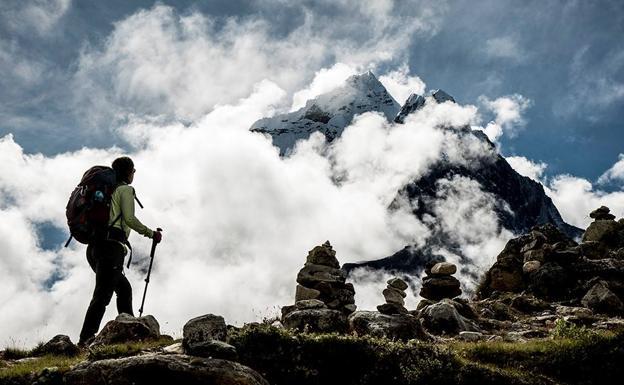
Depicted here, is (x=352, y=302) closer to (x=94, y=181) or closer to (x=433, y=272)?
(x=433, y=272)

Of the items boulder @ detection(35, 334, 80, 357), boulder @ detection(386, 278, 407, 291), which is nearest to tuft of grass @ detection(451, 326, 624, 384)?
boulder @ detection(35, 334, 80, 357)

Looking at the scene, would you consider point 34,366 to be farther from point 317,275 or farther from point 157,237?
point 317,275

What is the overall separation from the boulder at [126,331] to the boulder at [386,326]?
15.6 feet

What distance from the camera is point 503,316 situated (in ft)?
73.9

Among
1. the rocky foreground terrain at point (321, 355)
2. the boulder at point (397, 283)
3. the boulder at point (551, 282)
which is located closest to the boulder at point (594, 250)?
the boulder at point (551, 282)

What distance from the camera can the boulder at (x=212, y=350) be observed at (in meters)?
10.0

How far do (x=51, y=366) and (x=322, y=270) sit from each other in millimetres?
19380

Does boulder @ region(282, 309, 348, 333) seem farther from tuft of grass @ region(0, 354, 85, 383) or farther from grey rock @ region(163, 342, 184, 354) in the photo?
tuft of grass @ region(0, 354, 85, 383)

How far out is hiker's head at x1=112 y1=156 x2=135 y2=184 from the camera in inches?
512

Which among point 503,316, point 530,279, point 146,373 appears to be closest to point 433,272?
point 530,279

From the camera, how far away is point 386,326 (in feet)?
43.4

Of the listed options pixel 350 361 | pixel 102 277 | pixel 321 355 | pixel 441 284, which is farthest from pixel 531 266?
pixel 102 277

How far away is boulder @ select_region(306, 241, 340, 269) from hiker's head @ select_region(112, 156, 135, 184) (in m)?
16.8

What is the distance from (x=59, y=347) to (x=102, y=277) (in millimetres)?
1637
